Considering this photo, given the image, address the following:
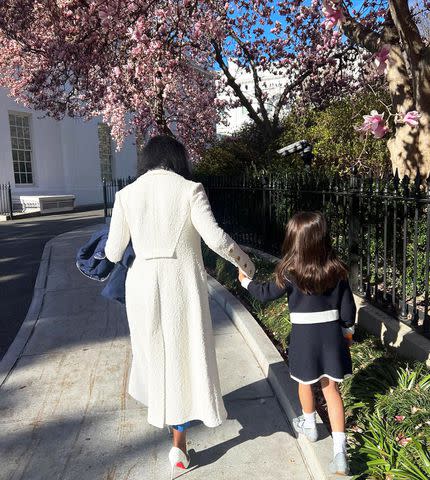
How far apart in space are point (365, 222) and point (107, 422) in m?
2.97

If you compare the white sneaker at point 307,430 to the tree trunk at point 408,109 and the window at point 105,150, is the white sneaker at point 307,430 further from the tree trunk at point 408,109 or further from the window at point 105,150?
the window at point 105,150

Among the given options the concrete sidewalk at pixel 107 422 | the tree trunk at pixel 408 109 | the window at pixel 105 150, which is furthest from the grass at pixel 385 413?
the window at pixel 105 150

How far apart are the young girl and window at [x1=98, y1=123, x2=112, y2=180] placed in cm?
2467

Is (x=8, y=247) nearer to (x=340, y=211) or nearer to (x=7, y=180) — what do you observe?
(x=340, y=211)

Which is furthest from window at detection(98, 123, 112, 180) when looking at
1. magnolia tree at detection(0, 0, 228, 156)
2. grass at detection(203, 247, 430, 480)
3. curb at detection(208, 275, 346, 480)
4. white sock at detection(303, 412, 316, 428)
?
white sock at detection(303, 412, 316, 428)

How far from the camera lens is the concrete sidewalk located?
2600mm

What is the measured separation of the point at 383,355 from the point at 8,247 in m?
9.54

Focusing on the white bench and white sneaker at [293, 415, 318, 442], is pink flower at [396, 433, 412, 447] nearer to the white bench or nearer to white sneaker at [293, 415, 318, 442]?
white sneaker at [293, 415, 318, 442]

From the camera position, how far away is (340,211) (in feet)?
16.6

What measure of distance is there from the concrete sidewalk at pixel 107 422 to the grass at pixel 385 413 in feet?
1.21

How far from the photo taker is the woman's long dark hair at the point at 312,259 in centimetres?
238

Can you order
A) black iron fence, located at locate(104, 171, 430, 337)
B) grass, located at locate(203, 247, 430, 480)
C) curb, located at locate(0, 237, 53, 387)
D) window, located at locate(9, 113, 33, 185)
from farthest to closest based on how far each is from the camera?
window, located at locate(9, 113, 33, 185), curb, located at locate(0, 237, 53, 387), black iron fence, located at locate(104, 171, 430, 337), grass, located at locate(203, 247, 430, 480)

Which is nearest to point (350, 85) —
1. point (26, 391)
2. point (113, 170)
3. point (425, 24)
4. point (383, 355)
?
point (383, 355)

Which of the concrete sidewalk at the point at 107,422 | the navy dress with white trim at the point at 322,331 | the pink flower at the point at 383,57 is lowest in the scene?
the concrete sidewalk at the point at 107,422
